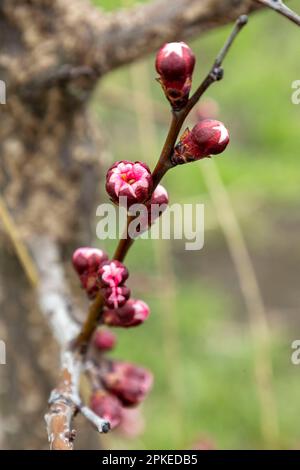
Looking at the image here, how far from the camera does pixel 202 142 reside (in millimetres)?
539

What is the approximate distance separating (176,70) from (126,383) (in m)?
0.31

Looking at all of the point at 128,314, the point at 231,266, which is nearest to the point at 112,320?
the point at 128,314

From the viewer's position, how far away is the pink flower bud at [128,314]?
657 mm

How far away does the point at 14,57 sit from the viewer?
3.04ft

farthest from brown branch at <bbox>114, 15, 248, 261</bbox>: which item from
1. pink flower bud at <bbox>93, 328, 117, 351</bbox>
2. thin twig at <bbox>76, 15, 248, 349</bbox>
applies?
pink flower bud at <bbox>93, 328, 117, 351</bbox>

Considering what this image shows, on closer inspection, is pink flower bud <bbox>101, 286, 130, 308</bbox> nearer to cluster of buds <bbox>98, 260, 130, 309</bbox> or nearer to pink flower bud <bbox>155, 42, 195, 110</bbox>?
cluster of buds <bbox>98, 260, 130, 309</bbox>

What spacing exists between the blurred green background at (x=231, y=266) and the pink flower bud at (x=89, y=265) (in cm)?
51

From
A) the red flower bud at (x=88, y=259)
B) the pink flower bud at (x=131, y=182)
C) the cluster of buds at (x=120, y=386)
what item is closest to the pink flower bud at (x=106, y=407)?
the cluster of buds at (x=120, y=386)

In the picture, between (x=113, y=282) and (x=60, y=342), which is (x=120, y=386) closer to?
(x=60, y=342)

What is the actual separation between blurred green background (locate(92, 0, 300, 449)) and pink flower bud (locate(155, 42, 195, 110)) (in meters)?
0.64

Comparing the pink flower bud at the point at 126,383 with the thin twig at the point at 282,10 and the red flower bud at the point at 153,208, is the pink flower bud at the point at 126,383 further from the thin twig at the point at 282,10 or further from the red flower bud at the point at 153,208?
the thin twig at the point at 282,10
